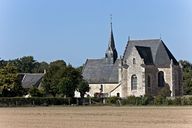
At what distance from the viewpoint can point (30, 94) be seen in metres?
88.7

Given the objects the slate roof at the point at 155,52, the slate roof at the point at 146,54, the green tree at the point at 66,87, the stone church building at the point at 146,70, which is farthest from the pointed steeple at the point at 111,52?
the green tree at the point at 66,87

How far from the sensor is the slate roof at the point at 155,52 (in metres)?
106

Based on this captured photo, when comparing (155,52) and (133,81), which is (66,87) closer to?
(133,81)

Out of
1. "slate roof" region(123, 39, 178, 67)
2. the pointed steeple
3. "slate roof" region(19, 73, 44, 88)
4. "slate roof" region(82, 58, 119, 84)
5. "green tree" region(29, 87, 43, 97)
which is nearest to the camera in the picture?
"green tree" region(29, 87, 43, 97)

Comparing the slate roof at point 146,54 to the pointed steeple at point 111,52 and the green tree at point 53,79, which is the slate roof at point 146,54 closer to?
the pointed steeple at point 111,52

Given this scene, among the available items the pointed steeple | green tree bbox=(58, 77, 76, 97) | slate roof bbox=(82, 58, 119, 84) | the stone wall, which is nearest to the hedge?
green tree bbox=(58, 77, 76, 97)

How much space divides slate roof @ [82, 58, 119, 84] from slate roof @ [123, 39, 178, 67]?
311 inches

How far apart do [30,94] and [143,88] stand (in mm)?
23050

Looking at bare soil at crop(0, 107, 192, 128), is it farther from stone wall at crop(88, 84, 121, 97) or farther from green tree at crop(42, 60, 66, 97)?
stone wall at crop(88, 84, 121, 97)

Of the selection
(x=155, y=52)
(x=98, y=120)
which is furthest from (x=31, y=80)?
(x=98, y=120)

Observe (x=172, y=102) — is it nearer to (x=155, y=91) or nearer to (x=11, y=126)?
(x=155, y=91)

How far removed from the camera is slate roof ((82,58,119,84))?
4505 inches

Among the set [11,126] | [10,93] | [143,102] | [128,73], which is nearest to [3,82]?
[10,93]

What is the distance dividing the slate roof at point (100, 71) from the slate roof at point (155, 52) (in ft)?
25.9
